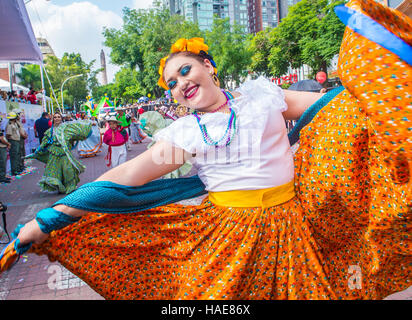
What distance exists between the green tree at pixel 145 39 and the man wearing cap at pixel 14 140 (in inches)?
777

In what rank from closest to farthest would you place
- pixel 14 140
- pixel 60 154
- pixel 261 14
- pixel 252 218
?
pixel 252 218 → pixel 60 154 → pixel 14 140 → pixel 261 14

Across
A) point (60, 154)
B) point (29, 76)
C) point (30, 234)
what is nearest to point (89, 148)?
point (60, 154)

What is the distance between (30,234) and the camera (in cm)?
158

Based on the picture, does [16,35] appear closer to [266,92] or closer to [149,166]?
[149,166]

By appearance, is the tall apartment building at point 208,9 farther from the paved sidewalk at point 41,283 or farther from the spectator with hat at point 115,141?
the paved sidewalk at point 41,283

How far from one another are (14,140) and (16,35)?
4289mm

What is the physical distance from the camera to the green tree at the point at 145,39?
98.3 feet

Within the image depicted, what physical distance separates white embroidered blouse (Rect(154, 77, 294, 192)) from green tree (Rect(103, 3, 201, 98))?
28.3 meters

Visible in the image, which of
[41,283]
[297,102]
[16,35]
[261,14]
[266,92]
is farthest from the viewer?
[261,14]

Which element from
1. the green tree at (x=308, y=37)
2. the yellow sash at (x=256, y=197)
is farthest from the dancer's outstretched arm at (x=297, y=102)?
the green tree at (x=308, y=37)

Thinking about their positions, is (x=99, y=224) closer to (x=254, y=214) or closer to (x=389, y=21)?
(x=254, y=214)

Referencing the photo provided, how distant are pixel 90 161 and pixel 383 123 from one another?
13052 millimetres

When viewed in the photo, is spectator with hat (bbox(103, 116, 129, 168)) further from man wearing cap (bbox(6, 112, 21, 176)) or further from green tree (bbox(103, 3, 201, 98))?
green tree (bbox(103, 3, 201, 98))
